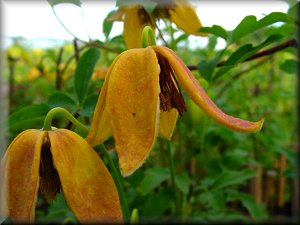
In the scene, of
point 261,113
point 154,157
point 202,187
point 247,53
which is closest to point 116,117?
point 247,53

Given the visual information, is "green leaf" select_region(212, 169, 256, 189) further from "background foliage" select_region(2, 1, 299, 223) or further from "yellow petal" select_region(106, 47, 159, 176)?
"yellow petal" select_region(106, 47, 159, 176)

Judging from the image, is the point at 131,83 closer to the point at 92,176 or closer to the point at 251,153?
Answer: the point at 92,176

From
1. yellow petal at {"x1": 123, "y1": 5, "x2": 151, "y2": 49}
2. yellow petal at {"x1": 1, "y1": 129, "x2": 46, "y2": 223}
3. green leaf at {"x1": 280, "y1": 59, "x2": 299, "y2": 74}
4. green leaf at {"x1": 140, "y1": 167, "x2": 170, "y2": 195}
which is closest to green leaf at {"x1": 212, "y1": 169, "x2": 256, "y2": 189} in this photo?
green leaf at {"x1": 140, "y1": 167, "x2": 170, "y2": 195}

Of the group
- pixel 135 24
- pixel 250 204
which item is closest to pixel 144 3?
pixel 135 24

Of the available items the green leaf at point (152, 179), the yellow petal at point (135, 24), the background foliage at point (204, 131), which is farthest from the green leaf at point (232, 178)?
the yellow petal at point (135, 24)

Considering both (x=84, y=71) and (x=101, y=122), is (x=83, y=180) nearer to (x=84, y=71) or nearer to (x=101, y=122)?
(x=101, y=122)

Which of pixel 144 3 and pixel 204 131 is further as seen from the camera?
pixel 204 131
